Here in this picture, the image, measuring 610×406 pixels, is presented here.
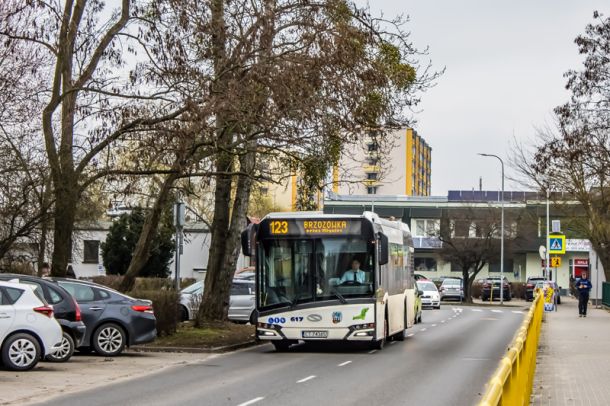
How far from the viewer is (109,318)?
2153 centimetres

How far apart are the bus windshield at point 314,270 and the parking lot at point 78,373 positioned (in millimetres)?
2172

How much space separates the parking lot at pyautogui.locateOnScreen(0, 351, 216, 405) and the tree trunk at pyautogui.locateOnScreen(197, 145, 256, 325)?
5.99m

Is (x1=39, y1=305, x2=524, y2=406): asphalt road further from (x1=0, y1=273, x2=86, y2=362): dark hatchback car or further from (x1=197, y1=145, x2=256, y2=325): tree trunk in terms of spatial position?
(x1=197, y1=145, x2=256, y2=325): tree trunk

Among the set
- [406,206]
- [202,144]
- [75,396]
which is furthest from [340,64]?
[406,206]

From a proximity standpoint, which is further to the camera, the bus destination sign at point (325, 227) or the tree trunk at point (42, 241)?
the tree trunk at point (42, 241)

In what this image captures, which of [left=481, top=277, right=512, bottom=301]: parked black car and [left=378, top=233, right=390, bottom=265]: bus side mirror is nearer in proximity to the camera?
[left=378, top=233, right=390, bottom=265]: bus side mirror

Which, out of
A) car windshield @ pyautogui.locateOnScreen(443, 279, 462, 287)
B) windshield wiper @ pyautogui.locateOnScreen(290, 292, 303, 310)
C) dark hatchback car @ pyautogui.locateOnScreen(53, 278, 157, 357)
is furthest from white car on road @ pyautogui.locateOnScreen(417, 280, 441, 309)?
dark hatchback car @ pyautogui.locateOnScreen(53, 278, 157, 357)

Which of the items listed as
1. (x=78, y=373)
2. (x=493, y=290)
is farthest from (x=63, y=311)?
(x=493, y=290)

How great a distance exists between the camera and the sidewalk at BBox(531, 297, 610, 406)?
14.7 metres

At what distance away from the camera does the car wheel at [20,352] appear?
17547 mm

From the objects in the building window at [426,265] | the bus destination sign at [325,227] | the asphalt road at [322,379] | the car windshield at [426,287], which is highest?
the building window at [426,265]

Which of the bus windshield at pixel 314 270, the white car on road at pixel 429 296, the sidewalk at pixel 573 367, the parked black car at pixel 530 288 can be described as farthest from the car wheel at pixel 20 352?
the parked black car at pixel 530 288

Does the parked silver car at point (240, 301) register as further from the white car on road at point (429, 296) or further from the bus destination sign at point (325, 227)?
the white car on road at point (429, 296)

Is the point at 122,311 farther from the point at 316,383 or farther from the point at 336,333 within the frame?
the point at 316,383
